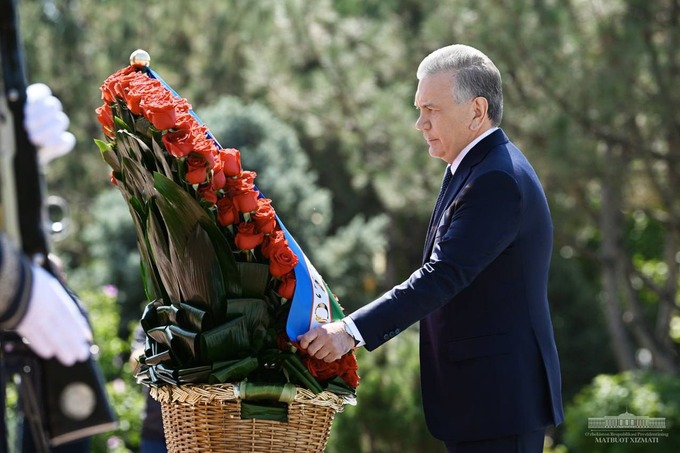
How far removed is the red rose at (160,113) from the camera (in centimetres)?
267

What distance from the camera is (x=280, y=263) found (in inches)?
108

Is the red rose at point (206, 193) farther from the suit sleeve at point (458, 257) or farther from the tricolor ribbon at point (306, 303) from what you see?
the suit sleeve at point (458, 257)

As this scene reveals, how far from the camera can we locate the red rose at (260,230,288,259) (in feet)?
9.07

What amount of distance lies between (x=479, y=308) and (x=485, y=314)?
0.08 ft

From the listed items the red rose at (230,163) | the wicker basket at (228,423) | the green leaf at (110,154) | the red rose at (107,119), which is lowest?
the wicker basket at (228,423)

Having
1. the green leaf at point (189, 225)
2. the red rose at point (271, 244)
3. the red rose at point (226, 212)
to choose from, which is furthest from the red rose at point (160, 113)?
the red rose at point (271, 244)

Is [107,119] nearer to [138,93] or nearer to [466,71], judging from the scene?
[138,93]

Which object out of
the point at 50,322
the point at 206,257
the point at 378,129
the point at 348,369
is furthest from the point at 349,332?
the point at 378,129

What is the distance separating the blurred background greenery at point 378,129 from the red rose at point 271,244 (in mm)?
4371

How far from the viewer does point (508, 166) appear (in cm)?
300

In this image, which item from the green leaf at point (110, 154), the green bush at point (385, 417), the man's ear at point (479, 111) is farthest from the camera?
the green bush at point (385, 417)

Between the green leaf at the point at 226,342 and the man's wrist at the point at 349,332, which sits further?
the man's wrist at the point at 349,332

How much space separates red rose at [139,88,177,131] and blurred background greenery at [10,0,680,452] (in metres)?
4.49

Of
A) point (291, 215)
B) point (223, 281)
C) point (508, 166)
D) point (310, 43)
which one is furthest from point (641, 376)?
point (223, 281)
